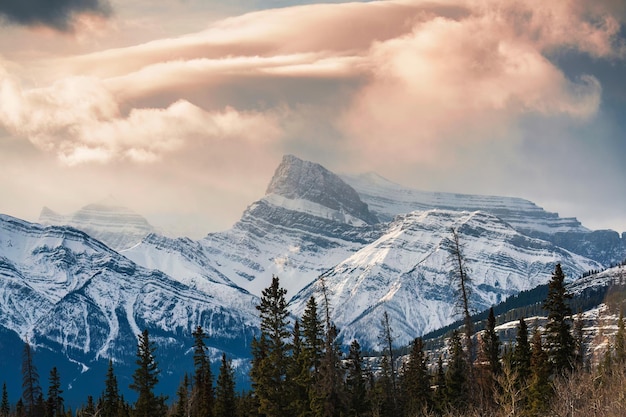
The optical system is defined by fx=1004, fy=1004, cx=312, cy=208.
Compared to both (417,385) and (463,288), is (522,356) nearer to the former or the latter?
(417,385)

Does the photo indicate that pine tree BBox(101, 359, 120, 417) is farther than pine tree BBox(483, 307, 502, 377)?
Yes

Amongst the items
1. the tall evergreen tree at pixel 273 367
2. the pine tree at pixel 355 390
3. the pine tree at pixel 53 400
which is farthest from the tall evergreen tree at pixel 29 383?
the tall evergreen tree at pixel 273 367

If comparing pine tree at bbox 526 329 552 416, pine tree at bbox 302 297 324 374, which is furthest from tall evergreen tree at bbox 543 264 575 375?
pine tree at bbox 302 297 324 374

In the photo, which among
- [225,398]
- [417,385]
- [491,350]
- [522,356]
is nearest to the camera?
[522,356]

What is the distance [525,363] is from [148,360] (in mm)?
45458

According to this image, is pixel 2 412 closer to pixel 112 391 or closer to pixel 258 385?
pixel 112 391

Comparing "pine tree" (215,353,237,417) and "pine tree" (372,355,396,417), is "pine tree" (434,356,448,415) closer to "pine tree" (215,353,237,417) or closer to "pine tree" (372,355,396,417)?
"pine tree" (372,355,396,417)

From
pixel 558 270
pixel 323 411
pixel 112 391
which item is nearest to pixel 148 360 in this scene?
pixel 323 411

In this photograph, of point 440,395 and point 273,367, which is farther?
point 440,395

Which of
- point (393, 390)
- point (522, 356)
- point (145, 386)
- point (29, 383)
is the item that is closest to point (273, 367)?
point (145, 386)

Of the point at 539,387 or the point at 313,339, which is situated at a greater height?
the point at 313,339

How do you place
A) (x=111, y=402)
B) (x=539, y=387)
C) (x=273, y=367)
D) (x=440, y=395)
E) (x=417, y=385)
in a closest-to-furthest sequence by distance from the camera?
(x=539, y=387) < (x=273, y=367) < (x=440, y=395) < (x=417, y=385) < (x=111, y=402)

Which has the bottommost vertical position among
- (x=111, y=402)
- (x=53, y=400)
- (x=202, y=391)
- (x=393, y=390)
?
(x=393, y=390)

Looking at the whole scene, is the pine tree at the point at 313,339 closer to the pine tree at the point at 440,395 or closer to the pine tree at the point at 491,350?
the pine tree at the point at 440,395
